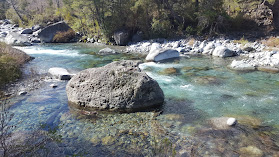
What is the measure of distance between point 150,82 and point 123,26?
17.7 meters

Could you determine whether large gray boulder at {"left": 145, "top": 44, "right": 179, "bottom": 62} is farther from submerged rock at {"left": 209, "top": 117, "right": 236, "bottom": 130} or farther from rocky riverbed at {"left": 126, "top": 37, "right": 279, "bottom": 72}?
submerged rock at {"left": 209, "top": 117, "right": 236, "bottom": 130}

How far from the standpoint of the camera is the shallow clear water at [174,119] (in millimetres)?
4527

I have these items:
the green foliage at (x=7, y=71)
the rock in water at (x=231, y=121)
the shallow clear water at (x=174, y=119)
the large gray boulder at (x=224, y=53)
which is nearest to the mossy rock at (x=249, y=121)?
the shallow clear water at (x=174, y=119)

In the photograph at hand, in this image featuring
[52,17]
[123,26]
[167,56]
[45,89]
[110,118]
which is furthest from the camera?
[52,17]

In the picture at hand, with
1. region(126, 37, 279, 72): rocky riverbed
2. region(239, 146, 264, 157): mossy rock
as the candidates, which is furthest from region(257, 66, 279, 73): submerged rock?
region(239, 146, 264, 157): mossy rock

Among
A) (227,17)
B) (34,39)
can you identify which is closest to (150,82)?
(227,17)

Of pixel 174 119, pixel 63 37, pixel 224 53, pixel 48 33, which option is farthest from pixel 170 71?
pixel 48 33

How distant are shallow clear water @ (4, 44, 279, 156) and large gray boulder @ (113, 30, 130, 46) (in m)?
12.9

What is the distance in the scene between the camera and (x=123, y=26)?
2303 cm

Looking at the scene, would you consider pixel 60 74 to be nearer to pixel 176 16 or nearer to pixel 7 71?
pixel 7 71

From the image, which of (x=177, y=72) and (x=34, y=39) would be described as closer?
(x=177, y=72)

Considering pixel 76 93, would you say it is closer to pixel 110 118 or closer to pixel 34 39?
pixel 110 118

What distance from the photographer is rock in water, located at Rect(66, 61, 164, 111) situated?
6.28m

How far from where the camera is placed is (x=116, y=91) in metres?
6.37
